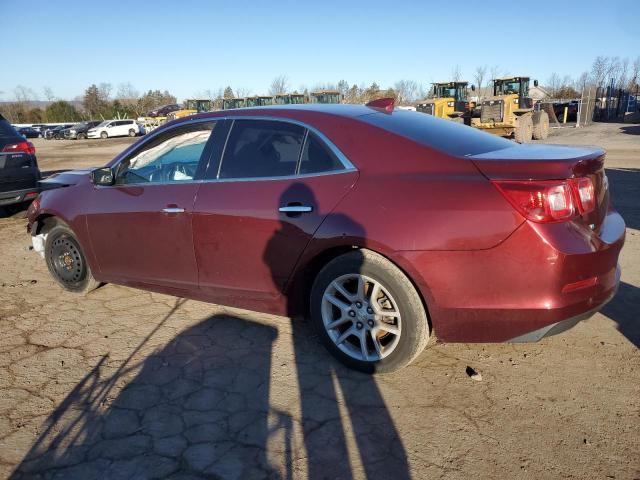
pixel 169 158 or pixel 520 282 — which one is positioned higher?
pixel 169 158

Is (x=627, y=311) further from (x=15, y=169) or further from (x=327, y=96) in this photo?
(x=327, y=96)

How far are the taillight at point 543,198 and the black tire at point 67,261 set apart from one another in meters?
3.68

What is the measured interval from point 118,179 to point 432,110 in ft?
72.9

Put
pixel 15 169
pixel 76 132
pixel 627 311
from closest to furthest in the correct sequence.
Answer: pixel 627 311 < pixel 15 169 < pixel 76 132

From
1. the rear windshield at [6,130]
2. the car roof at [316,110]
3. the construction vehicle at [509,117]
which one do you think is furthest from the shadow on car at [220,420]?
the construction vehicle at [509,117]

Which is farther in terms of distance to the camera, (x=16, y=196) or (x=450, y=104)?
(x=450, y=104)

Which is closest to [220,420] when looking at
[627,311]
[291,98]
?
[627,311]

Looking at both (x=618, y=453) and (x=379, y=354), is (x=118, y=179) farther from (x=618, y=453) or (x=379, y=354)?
(x=618, y=453)

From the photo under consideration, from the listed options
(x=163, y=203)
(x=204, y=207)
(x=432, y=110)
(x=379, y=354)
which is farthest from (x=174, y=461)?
(x=432, y=110)

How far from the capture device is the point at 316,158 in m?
3.21

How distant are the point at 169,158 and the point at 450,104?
2306cm

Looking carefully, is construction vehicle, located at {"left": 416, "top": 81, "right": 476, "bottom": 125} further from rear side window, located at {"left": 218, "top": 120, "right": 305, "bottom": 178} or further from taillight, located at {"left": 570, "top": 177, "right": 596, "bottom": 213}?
taillight, located at {"left": 570, "top": 177, "right": 596, "bottom": 213}

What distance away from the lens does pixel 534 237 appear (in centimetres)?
254

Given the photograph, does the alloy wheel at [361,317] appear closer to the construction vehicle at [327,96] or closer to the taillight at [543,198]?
the taillight at [543,198]
